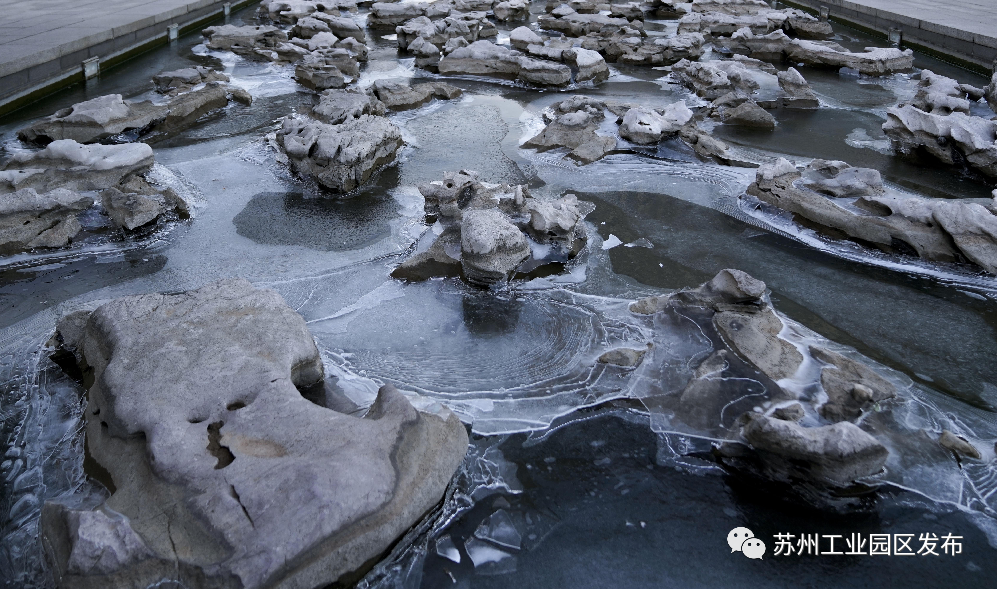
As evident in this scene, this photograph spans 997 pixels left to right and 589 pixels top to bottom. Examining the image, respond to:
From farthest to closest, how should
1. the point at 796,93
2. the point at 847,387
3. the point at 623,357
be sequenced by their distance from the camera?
1. the point at 796,93
2. the point at 623,357
3. the point at 847,387

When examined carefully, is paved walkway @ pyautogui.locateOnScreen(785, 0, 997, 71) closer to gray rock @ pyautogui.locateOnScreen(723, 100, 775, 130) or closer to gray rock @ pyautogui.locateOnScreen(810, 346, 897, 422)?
gray rock @ pyautogui.locateOnScreen(723, 100, 775, 130)

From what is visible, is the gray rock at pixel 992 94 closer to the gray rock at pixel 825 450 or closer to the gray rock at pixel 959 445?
the gray rock at pixel 959 445

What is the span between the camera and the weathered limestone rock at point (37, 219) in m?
4.00

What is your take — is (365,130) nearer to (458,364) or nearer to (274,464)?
(458,364)

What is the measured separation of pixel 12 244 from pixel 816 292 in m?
4.29

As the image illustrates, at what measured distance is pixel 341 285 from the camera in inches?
148

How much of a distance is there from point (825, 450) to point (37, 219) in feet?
13.8

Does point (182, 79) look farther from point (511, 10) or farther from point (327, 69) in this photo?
point (511, 10)

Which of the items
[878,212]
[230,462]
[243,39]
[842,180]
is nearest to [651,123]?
[842,180]

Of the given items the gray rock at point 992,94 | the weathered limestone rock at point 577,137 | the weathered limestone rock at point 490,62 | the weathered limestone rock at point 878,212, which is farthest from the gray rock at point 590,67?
the gray rock at point 992,94

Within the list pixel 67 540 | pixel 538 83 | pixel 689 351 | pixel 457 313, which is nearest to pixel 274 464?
pixel 67 540

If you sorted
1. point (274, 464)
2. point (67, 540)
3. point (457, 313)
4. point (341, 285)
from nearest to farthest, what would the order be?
point (67, 540)
point (274, 464)
point (457, 313)
point (341, 285)

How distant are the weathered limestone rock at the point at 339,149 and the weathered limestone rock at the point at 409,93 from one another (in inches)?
51.9

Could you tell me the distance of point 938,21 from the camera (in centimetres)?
923
